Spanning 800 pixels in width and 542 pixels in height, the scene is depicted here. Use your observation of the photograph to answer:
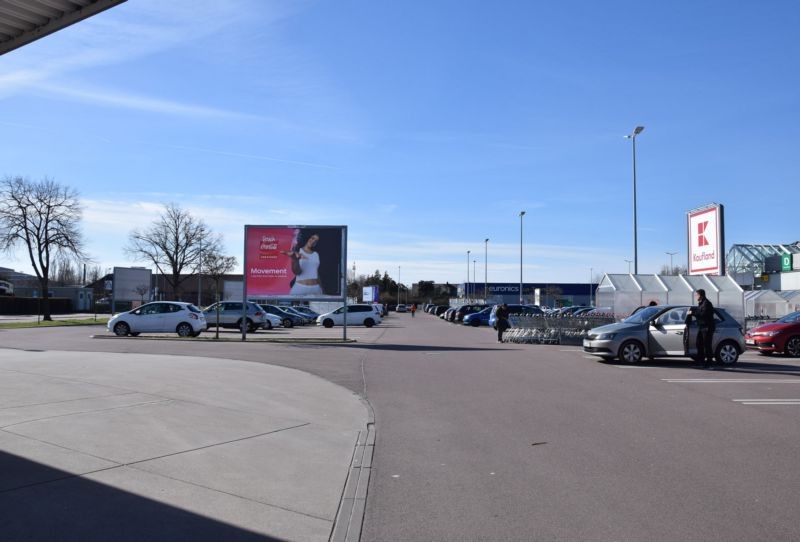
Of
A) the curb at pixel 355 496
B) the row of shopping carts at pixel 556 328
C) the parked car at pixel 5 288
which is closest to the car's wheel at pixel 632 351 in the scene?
the row of shopping carts at pixel 556 328

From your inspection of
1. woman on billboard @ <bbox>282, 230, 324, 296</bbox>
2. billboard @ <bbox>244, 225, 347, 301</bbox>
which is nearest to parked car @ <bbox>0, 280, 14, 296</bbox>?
billboard @ <bbox>244, 225, 347, 301</bbox>

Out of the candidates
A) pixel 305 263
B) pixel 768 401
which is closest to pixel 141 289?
pixel 305 263

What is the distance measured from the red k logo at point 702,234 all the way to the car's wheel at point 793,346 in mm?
11286

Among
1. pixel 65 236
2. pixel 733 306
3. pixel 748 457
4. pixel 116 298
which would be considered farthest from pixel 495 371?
pixel 65 236

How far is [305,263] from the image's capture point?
27.5 meters

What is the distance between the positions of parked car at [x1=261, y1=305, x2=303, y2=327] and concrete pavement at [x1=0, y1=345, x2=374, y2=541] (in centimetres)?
3256

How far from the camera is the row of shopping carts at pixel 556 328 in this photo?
89.9ft

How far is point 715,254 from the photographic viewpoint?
3130 centimetres

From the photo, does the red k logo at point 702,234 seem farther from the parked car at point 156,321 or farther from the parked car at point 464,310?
the parked car at point 464,310

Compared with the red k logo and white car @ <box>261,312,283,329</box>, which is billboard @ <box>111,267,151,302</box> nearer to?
white car @ <box>261,312,283,329</box>

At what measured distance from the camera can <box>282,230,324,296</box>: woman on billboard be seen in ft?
90.0

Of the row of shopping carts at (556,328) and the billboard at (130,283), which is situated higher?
the billboard at (130,283)

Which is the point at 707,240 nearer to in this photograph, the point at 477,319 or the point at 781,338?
the point at 781,338

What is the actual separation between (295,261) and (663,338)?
14.7 m
